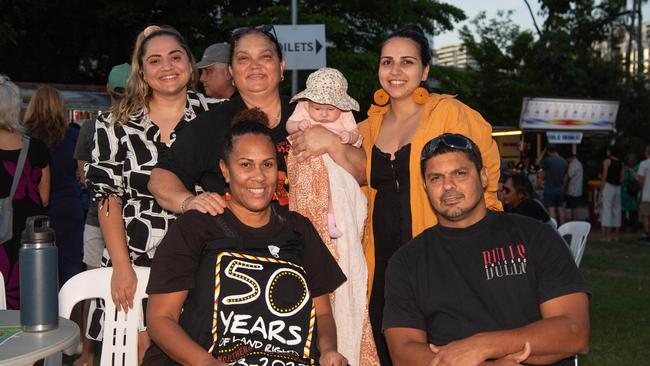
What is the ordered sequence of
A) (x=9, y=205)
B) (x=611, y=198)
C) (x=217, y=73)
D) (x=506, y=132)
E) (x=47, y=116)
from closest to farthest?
(x=9, y=205) < (x=217, y=73) < (x=47, y=116) < (x=611, y=198) < (x=506, y=132)

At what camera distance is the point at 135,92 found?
11.8ft

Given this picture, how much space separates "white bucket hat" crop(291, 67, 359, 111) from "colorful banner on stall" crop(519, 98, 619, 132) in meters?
22.0

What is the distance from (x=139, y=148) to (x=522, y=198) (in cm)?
458

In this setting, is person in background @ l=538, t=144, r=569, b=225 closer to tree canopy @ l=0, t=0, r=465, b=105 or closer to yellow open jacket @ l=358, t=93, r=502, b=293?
tree canopy @ l=0, t=0, r=465, b=105

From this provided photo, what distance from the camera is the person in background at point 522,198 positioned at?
6757 millimetres

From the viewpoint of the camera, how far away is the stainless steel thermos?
96.8 inches

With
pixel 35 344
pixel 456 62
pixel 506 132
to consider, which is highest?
pixel 456 62

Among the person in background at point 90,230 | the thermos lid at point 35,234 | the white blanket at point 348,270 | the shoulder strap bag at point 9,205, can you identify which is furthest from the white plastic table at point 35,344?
the person in background at point 90,230

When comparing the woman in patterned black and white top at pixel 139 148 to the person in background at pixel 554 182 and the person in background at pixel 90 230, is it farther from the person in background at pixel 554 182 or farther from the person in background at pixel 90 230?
the person in background at pixel 554 182

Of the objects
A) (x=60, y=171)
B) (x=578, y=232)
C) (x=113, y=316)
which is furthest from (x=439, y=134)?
Answer: (x=578, y=232)

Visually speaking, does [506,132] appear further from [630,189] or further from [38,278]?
[38,278]

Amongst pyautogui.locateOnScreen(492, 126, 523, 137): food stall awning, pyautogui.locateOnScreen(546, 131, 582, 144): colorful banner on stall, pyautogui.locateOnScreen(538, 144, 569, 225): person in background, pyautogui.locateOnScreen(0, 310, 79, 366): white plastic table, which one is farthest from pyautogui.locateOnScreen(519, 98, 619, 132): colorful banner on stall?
pyautogui.locateOnScreen(0, 310, 79, 366): white plastic table

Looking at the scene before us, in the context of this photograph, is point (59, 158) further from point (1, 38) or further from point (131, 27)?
point (131, 27)

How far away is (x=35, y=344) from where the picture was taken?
2.44 meters
